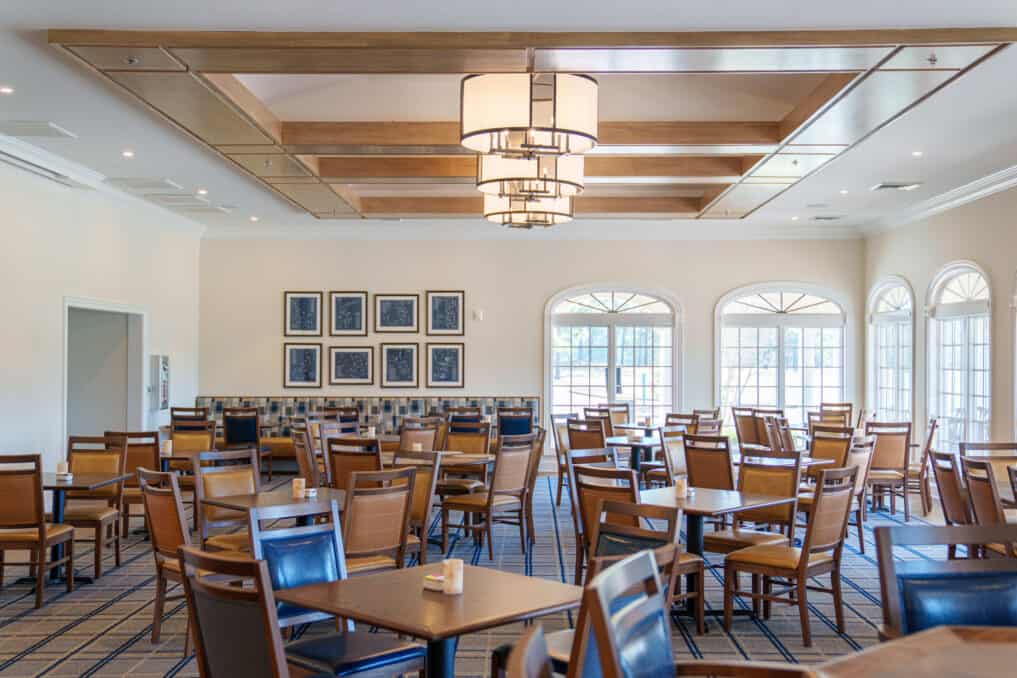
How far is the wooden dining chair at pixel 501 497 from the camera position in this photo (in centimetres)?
791

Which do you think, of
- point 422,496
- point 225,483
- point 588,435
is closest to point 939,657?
point 422,496

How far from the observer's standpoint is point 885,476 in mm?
9688

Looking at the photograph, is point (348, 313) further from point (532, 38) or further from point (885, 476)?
point (532, 38)

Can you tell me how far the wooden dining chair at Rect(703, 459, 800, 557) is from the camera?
244 inches

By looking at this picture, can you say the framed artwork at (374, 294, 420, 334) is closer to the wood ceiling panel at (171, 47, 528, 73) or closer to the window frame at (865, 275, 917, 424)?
the window frame at (865, 275, 917, 424)

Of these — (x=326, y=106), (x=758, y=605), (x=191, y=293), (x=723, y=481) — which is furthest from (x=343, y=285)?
(x=758, y=605)

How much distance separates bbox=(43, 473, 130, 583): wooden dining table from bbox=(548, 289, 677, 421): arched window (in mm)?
8011

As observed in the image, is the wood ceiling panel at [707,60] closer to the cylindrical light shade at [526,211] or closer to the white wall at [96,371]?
the cylindrical light shade at [526,211]

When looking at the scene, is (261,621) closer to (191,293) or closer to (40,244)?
(40,244)

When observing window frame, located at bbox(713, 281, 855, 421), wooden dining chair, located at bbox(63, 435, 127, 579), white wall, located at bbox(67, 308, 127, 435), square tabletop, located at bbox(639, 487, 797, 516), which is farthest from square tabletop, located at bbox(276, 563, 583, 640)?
window frame, located at bbox(713, 281, 855, 421)

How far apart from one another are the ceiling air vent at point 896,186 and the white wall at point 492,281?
337 centimetres

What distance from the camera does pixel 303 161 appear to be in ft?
30.1

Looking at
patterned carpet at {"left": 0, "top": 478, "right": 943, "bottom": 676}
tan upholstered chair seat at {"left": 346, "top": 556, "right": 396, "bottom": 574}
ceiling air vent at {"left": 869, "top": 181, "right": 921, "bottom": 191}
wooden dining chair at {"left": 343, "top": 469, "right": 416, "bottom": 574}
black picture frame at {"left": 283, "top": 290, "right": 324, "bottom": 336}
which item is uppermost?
ceiling air vent at {"left": 869, "top": 181, "right": 921, "bottom": 191}

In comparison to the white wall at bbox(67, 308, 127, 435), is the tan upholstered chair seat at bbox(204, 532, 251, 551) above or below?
below
